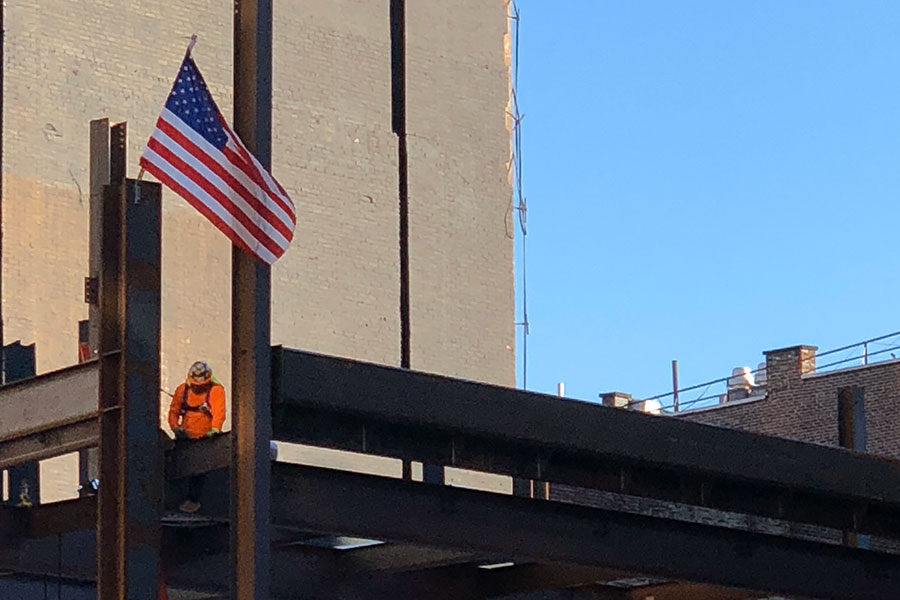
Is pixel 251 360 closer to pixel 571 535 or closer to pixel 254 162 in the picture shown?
pixel 254 162

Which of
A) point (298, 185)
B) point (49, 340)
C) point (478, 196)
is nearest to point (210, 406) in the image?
point (49, 340)

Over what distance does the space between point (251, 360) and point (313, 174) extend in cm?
1562

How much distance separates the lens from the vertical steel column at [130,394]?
508 inches

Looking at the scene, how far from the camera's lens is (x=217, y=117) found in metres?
13.5

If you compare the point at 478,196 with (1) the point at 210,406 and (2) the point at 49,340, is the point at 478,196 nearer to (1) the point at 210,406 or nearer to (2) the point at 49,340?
(2) the point at 49,340

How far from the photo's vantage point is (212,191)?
13.5 metres

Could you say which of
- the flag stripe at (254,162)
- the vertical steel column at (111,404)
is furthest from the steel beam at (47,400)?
the flag stripe at (254,162)

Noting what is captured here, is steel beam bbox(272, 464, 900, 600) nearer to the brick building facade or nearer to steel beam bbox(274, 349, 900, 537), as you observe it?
steel beam bbox(274, 349, 900, 537)

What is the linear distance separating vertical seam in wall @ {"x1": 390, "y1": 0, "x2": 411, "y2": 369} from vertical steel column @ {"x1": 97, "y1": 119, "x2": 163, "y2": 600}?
1625cm

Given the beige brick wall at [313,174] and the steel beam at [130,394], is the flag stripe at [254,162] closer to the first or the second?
the steel beam at [130,394]

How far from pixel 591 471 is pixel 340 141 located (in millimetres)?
14240

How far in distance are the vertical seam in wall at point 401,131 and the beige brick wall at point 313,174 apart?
0.14 metres

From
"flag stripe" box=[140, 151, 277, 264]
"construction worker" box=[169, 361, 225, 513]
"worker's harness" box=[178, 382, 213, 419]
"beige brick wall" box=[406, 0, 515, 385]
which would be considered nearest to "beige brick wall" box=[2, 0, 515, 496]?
"beige brick wall" box=[406, 0, 515, 385]

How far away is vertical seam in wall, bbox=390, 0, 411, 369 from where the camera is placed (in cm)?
2970
